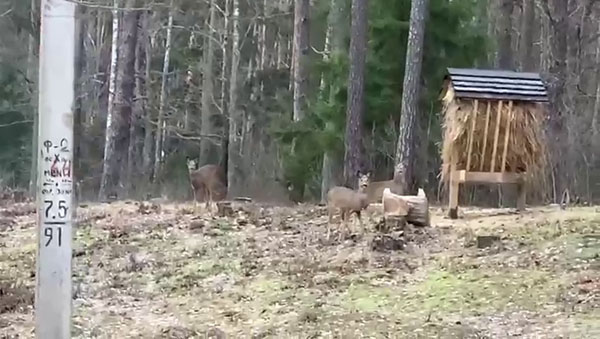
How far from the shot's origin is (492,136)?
12117 mm

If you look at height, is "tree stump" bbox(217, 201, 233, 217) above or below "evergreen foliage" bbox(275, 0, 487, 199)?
below

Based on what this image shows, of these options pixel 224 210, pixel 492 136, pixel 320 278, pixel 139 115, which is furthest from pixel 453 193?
pixel 139 115

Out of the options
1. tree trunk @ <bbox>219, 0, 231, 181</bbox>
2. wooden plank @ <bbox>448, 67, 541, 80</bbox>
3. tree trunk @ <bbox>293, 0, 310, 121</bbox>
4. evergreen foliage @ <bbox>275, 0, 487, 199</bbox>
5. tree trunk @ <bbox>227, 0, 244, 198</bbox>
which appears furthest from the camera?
tree trunk @ <bbox>219, 0, 231, 181</bbox>

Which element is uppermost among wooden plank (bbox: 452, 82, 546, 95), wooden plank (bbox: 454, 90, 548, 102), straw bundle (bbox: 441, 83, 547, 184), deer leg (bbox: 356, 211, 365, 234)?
wooden plank (bbox: 452, 82, 546, 95)

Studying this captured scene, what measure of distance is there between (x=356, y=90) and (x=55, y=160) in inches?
457

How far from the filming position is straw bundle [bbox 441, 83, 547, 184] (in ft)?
39.6

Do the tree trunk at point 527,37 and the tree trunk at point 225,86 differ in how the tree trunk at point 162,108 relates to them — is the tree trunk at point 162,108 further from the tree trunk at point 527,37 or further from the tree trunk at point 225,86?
the tree trunk at point 527,37

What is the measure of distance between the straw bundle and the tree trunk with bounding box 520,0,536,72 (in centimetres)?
1174

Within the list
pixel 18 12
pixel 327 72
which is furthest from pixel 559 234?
pixel 18 12

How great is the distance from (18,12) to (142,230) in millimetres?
16296

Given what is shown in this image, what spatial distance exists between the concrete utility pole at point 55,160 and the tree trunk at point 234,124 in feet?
46.6

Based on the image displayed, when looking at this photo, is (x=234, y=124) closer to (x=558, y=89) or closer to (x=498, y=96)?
(x=558, y=89)

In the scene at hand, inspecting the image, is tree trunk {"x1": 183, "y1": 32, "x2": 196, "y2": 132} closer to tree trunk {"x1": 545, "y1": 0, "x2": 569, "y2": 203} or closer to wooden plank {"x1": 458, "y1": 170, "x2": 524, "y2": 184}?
tree trunk {"x1": 545, "y1": 0, "x2": 569, "y2": 203}

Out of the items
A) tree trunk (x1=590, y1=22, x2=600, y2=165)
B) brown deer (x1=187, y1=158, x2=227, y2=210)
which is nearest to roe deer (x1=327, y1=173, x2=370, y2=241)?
brown deer (x1=187, y1=158, x2=227, y2=210)
